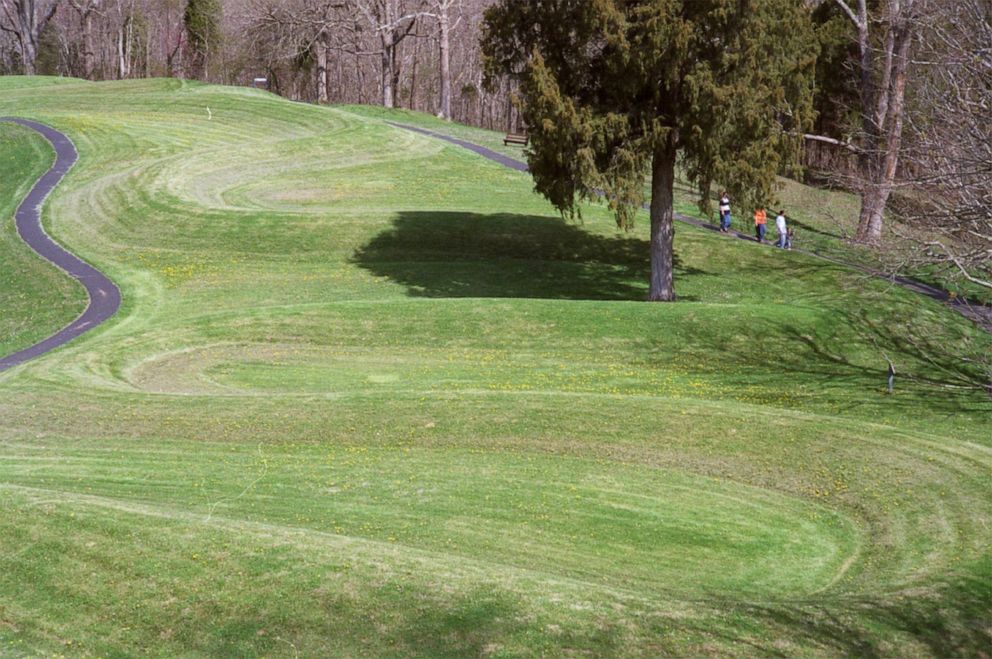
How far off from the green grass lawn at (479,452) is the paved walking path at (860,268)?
3.71ft

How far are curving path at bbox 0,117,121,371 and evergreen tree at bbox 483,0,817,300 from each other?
590 inches

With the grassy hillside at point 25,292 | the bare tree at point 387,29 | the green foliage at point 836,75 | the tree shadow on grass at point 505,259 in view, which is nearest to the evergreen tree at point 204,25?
the bare tree at point 387,29

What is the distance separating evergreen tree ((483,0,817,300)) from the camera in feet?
104

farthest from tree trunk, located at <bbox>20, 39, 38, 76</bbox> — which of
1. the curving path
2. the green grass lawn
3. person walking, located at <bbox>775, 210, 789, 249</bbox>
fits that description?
person walking, located at <bbox>775, 210, 789, 249</bbox>

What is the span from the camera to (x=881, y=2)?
4803cm

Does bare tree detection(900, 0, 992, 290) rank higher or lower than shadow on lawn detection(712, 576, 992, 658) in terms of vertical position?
higher

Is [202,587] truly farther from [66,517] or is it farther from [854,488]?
[854,488]

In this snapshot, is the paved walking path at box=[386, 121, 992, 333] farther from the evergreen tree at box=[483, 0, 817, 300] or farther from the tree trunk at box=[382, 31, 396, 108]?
the tree trunk at box=[382, 31, 396, 108]

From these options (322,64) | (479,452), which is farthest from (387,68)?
(479,452)

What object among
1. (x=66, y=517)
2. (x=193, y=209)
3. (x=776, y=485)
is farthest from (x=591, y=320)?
(x=193, y=209)

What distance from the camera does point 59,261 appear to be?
4025 centimetres

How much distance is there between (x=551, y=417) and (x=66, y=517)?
10381 mm

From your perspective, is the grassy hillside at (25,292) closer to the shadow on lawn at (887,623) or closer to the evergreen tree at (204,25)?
the shadow on lawn at (887,623)

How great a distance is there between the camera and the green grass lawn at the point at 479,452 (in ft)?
40.9
